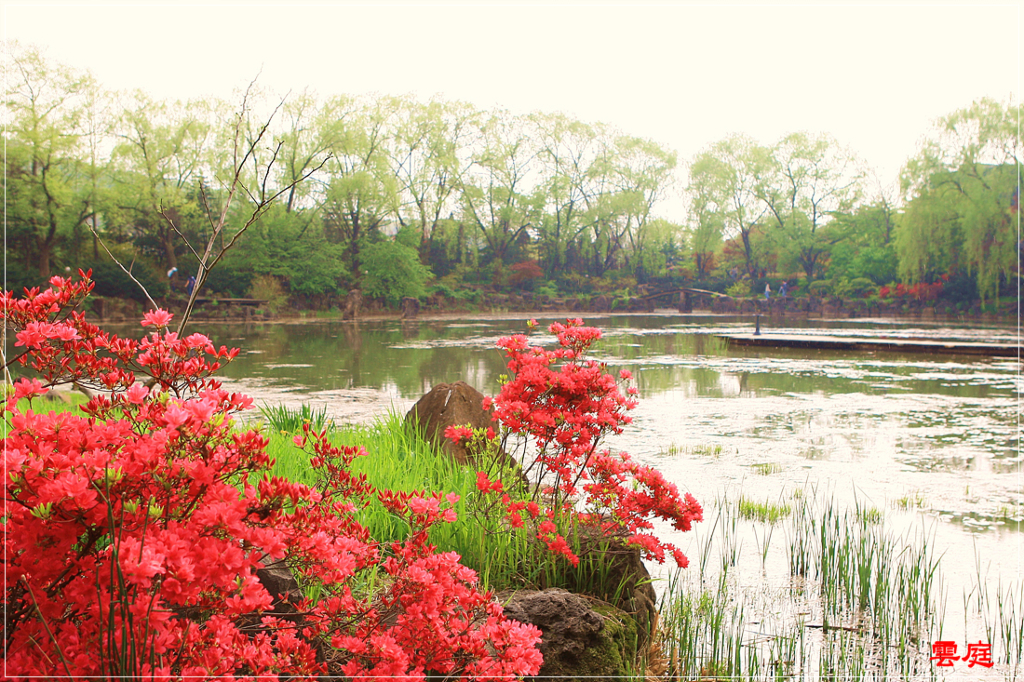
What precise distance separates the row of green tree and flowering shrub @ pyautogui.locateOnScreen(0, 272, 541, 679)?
15.7m

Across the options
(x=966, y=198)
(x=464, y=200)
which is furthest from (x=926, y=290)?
(x=464, y=200)

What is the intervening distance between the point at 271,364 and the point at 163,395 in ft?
38.7

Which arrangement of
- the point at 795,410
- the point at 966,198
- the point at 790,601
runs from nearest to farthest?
the point at 790,601
the point at 795,410
the point at 966,198

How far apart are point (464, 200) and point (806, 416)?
39.1m

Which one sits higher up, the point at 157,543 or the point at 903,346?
the point at 157,543

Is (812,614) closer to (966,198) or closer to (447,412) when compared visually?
(447,412)

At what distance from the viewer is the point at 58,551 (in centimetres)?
133

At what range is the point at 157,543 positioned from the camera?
130cm

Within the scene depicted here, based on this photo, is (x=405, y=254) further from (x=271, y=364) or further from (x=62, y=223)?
(x=271, y=364)

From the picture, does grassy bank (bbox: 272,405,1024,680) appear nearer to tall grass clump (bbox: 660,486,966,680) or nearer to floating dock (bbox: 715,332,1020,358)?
tall grass clump (bbox: 660,486,966,680)

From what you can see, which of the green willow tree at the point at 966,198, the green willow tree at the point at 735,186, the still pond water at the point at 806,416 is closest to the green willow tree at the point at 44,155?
the still pond water at the point at 806,416

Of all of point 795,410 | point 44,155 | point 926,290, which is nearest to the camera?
point 795,410

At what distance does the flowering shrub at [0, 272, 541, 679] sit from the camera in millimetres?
1312

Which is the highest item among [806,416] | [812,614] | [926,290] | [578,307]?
[926,290]
